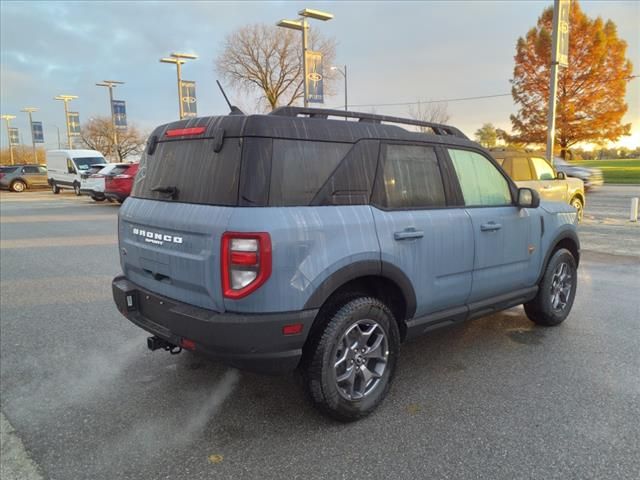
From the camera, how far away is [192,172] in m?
3.04

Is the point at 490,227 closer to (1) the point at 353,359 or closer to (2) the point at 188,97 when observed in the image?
(1) the point at 353,359

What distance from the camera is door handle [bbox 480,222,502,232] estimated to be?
3.83 meters

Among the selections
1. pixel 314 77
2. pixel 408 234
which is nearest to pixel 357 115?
pixel 408 234

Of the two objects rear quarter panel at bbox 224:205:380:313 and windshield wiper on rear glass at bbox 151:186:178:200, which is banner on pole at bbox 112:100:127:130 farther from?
rear quarter panel at bbox 224:205:380:313

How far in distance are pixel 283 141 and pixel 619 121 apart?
105 feet

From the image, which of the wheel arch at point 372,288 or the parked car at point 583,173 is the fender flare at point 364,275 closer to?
the wheel arch at point 372,288

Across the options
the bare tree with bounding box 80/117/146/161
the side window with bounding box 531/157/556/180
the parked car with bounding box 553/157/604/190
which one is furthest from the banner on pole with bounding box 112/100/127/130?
the side window with bounding box 531/157/556/180

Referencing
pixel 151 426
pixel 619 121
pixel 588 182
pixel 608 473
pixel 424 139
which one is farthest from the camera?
pixel 619 121

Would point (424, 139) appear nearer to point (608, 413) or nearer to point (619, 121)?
point (608, 413)

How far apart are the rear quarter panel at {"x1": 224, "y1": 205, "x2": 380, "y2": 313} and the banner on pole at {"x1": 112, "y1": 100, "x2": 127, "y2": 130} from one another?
3381cm

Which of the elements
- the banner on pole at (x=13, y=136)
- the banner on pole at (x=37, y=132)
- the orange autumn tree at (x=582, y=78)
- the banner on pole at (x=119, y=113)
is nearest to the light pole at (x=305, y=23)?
the orange autumn tree at (x=582, y=78)

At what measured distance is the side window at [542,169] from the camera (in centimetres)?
1041

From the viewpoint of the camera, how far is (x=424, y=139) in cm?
363

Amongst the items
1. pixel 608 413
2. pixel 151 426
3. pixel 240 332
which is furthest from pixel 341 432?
pixel 608 413
